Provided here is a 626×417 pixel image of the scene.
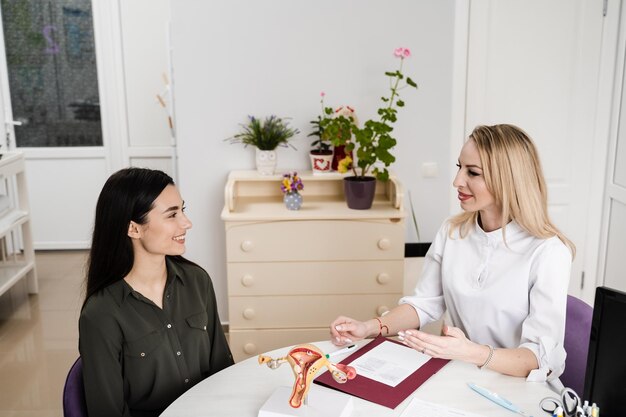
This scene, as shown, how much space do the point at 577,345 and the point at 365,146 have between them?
1.43 m

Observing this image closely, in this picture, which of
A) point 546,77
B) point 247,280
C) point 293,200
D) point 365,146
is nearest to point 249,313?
point 247,280

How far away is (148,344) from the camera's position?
74.7 inches

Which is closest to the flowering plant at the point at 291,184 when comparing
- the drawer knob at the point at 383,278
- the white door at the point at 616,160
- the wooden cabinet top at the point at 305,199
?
the wooden cabinet top at the point at 305,199

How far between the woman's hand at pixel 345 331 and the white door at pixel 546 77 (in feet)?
6.29

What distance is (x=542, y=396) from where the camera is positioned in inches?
68.7

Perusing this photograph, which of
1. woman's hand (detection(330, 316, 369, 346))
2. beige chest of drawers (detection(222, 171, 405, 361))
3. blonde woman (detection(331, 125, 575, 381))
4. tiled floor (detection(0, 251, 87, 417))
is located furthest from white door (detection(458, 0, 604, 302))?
tiled floor (detection(0, 251, 87, 417))

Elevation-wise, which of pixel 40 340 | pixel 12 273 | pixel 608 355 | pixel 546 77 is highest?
pixel 546 77

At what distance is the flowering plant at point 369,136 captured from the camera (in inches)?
122

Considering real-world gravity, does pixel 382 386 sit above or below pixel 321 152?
below

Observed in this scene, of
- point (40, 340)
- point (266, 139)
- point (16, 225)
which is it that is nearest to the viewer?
point (266, 139)

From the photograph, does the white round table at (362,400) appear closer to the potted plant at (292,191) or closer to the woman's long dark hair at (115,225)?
the woman's long dark hair at (115,225)

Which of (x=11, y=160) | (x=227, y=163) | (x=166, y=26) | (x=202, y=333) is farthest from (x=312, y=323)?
(x=166, y=26)

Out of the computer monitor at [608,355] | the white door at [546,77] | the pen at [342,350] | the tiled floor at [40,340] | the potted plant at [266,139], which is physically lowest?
the tiled floor at [40,340]

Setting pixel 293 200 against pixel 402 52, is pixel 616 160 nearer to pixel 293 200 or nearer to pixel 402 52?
pixel 402 52
